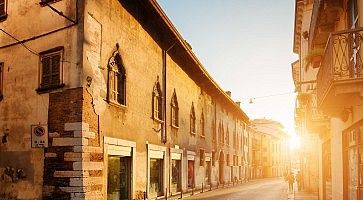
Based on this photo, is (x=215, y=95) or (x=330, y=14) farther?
(x=215, y=95)

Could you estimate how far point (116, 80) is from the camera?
14.5 meters

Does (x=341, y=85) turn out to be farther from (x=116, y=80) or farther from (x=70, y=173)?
(x=116, y=80)

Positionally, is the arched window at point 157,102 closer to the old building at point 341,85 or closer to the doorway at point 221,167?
the old building at point 341,85

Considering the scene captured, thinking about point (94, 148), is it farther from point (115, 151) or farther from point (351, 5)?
point (351, 5)

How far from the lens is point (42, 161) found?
11.9 metres

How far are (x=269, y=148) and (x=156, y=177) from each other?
207 ft

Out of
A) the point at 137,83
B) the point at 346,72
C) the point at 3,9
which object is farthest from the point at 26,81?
the point at 346,72

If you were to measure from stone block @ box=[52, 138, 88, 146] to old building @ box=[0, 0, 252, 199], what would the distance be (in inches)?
1.1

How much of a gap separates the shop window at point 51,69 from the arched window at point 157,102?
6.33 m

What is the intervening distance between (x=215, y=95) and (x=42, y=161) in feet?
71.2

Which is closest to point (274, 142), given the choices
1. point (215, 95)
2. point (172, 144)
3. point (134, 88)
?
point (215, 95)

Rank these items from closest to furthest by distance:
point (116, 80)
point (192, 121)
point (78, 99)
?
point (78, 99), point (116, 80), point (192, 121)

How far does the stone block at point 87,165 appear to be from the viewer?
1140cm

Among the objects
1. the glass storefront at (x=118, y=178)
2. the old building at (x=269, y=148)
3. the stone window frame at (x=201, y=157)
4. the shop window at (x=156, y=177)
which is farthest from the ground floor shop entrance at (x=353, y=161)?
the old building at (x=269, y=148)
